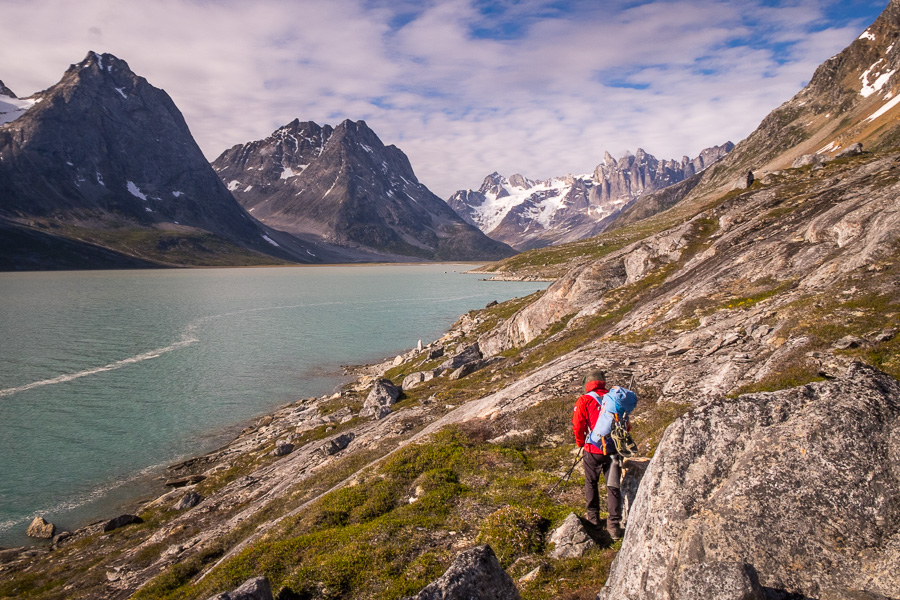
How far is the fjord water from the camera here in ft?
116

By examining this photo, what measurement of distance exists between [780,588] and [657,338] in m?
19.7

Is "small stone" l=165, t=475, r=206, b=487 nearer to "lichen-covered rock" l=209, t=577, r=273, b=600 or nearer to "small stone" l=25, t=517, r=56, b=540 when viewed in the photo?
"small stone" l=25, t=517, r=56, b=540

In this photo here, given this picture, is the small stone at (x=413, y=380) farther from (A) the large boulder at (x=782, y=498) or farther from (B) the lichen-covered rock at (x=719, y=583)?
(B) the lichen-covered rock at (x=719, y=583)

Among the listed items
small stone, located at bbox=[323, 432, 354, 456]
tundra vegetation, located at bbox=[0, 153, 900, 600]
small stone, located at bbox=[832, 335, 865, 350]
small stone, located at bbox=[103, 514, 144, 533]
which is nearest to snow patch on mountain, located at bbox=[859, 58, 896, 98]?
tundra vegetation, located at bbox=[0, 153, 900, 600]

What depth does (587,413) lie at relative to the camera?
520 inches

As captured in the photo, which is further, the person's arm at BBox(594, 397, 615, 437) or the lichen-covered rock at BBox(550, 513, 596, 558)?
the person's arm at BBox(594, 397, 615, 437)

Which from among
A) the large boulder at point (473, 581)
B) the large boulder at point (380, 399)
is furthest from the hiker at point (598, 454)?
the large boulder at point (380, 399)

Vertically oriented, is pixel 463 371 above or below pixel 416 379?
above

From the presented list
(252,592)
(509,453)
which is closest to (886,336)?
(509,453)

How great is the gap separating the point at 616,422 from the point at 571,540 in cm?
345

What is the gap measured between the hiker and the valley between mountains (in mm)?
443

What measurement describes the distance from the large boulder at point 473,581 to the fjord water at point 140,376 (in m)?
32.4

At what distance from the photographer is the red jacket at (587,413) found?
13109mm

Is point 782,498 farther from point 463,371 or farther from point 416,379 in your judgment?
point 416,379
